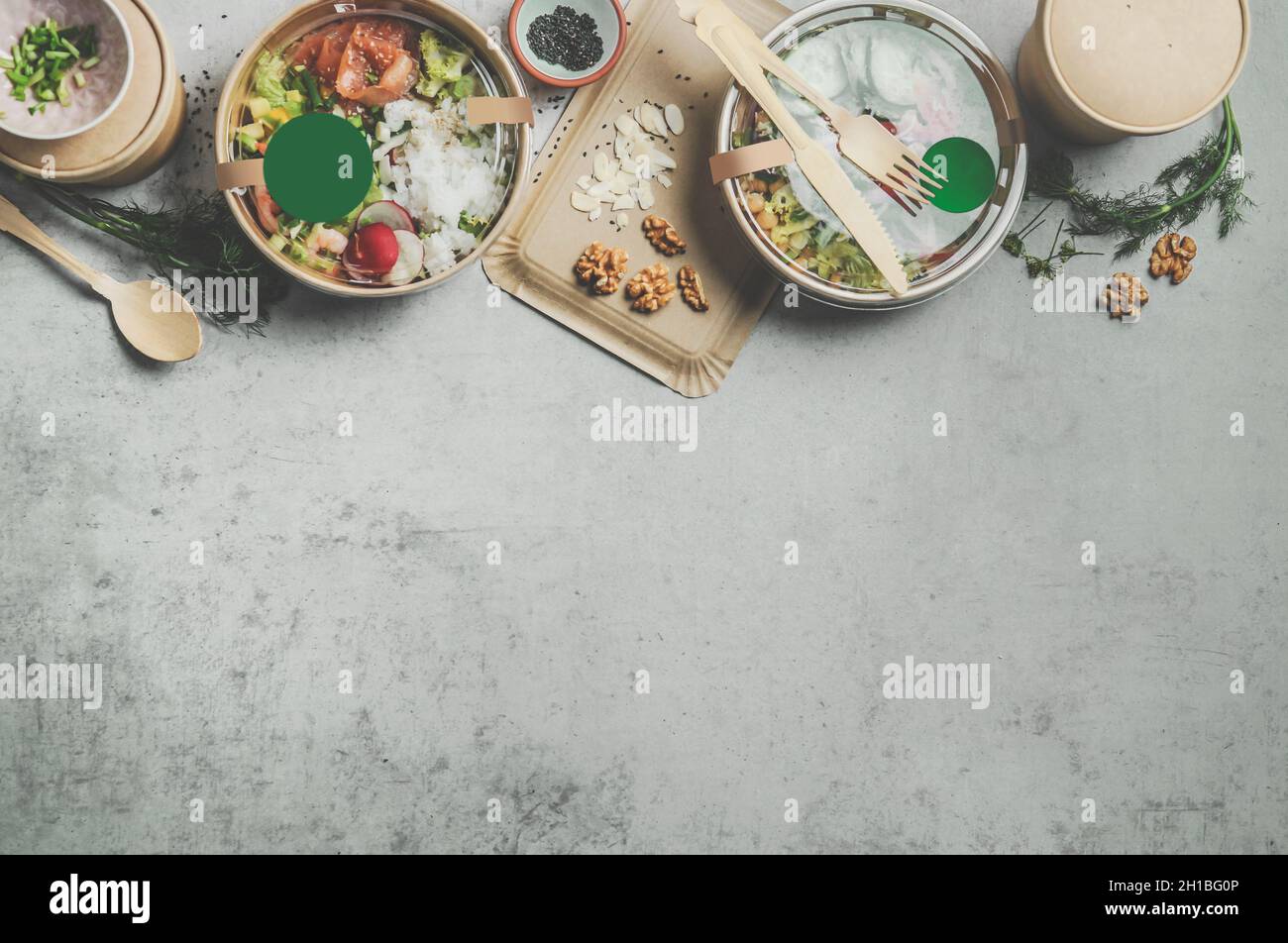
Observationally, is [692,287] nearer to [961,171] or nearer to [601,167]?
[601,167]

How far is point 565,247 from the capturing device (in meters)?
1.94

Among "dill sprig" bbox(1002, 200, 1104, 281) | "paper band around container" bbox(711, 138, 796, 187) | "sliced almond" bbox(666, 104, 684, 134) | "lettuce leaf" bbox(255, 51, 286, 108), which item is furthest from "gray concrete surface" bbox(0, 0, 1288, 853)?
"sliced almond" bbox(666, 104, 684, 134)

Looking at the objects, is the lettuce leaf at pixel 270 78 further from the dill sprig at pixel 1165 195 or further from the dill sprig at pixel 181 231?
the dill sprig at pixel 1165 195

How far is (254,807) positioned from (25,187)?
1458mm

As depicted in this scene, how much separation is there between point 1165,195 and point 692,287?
3.68 ft

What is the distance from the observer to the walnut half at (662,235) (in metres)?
1.92

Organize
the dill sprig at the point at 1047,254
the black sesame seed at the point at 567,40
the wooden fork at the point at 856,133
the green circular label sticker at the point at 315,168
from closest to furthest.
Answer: the green circular label sticker at the point at 315,168 → the wooden fork at the point at 856,133 → the black sesame seed at the point at 567,40 → the dill sprig at the point at 1047,254

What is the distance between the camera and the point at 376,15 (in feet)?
5.97

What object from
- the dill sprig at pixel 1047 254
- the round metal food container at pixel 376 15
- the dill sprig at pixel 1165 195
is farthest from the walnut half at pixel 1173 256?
the round metal food container at pixel 376 15

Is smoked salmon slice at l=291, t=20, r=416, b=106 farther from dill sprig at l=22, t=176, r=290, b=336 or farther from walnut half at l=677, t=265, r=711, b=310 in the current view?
walnut half at l=677, t=265, r=711, b=310

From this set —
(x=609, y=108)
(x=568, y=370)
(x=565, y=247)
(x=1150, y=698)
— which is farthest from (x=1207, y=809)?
(x=609, y=108)

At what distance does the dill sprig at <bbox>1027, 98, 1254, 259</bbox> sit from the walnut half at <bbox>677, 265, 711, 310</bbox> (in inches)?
31.0

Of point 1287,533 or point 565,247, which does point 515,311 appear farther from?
point 1287,533

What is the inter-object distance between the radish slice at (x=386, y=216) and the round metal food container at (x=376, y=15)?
118 millimetres
